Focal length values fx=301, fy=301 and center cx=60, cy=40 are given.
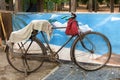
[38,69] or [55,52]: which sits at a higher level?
[55,52]

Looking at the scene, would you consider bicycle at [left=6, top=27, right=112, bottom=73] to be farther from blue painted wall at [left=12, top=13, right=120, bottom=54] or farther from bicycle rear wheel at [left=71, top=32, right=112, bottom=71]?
blue painted wall at [left=12, top=13, right=120, bottom=54]

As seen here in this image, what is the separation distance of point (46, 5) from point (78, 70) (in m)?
8.20

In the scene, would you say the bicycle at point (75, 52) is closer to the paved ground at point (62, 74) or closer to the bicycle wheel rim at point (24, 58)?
the bicycle wheel rim at point (24, 58)

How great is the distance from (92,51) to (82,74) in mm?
591

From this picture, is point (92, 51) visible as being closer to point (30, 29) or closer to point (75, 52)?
point (75, 52)

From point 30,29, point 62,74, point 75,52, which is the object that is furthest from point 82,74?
point 30,29

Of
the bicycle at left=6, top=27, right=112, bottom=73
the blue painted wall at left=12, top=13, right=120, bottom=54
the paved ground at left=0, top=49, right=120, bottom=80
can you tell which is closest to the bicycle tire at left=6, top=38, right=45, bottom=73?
the bicycle at left=6, top=27, right=112, bottom=73

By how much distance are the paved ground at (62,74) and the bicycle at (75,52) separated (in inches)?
5.6

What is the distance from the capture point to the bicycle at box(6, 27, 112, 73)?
256 inches

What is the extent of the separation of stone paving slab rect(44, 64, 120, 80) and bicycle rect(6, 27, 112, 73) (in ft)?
0.47

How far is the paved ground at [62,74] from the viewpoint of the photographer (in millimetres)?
6238

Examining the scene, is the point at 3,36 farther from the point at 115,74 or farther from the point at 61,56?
the point at 115,74

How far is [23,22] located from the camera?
7848mm

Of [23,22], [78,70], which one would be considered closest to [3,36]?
[23,22]
